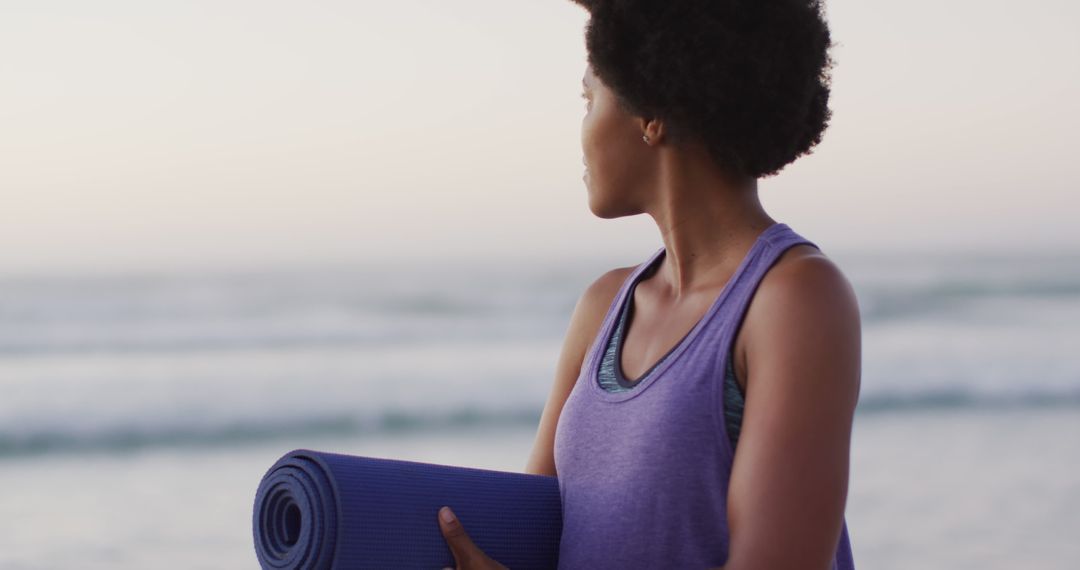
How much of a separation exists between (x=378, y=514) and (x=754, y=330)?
0.42m

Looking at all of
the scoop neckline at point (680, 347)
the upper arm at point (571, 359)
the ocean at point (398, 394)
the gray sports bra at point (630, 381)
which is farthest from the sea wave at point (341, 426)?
the scoop neckline at point (680, 347)

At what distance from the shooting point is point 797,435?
3.89 ft

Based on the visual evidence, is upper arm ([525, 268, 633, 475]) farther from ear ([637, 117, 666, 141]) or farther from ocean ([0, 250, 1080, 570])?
ocean ([0, 250, 1080, 570])

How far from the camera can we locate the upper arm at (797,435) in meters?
1.19

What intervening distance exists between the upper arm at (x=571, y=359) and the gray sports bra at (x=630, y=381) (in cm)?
8

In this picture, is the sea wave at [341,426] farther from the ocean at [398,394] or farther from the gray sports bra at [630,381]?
the gray sports bra at [630,381]

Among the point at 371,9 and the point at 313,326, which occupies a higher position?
the point at 371,9

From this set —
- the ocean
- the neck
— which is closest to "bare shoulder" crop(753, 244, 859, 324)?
the neck

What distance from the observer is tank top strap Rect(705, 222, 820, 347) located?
128 cm

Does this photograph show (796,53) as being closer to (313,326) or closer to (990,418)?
(990,418)

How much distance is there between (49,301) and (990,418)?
26.3 ft

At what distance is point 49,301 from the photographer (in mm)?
11047

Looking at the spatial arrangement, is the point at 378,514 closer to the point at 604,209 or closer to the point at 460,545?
the point at 460,545

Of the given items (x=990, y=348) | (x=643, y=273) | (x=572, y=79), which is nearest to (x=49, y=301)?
(x=572, y=79)
